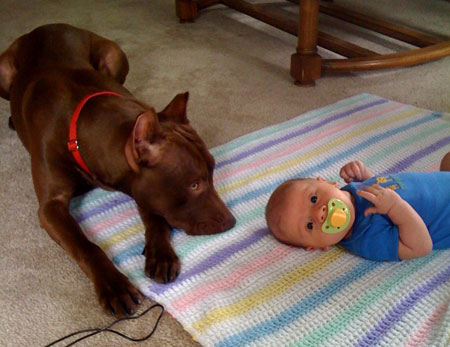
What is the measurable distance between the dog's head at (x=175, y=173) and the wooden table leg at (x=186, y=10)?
1823 mm

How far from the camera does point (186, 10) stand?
2889mm

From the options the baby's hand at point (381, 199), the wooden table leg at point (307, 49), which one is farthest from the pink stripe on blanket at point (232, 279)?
the wooden table leg at point (307, 49)

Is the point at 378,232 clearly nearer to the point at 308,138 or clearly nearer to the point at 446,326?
the point at 446,326

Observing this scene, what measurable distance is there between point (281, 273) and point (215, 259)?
17 cm

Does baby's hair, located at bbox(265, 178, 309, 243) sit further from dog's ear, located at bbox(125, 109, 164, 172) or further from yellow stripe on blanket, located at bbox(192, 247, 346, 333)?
dog's ear, located at bbox(125, 109, 164, 172)

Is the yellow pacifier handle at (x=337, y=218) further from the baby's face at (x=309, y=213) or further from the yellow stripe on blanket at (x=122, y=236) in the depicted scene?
the yellow stripe on blanket at (x=122, y=236)

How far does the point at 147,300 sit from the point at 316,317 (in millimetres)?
375

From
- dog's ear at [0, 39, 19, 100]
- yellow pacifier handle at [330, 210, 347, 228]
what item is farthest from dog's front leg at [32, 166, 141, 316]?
dog's ear at [0, 39, 19, 100]

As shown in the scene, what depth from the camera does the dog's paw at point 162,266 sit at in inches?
44.3

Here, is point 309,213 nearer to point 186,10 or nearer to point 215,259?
point 215,259

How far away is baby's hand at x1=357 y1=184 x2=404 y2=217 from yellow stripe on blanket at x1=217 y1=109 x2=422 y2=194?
44cm

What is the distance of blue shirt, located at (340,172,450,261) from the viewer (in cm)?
112

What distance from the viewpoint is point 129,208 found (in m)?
1.39

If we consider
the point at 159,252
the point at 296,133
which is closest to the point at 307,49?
the point at 296,133
